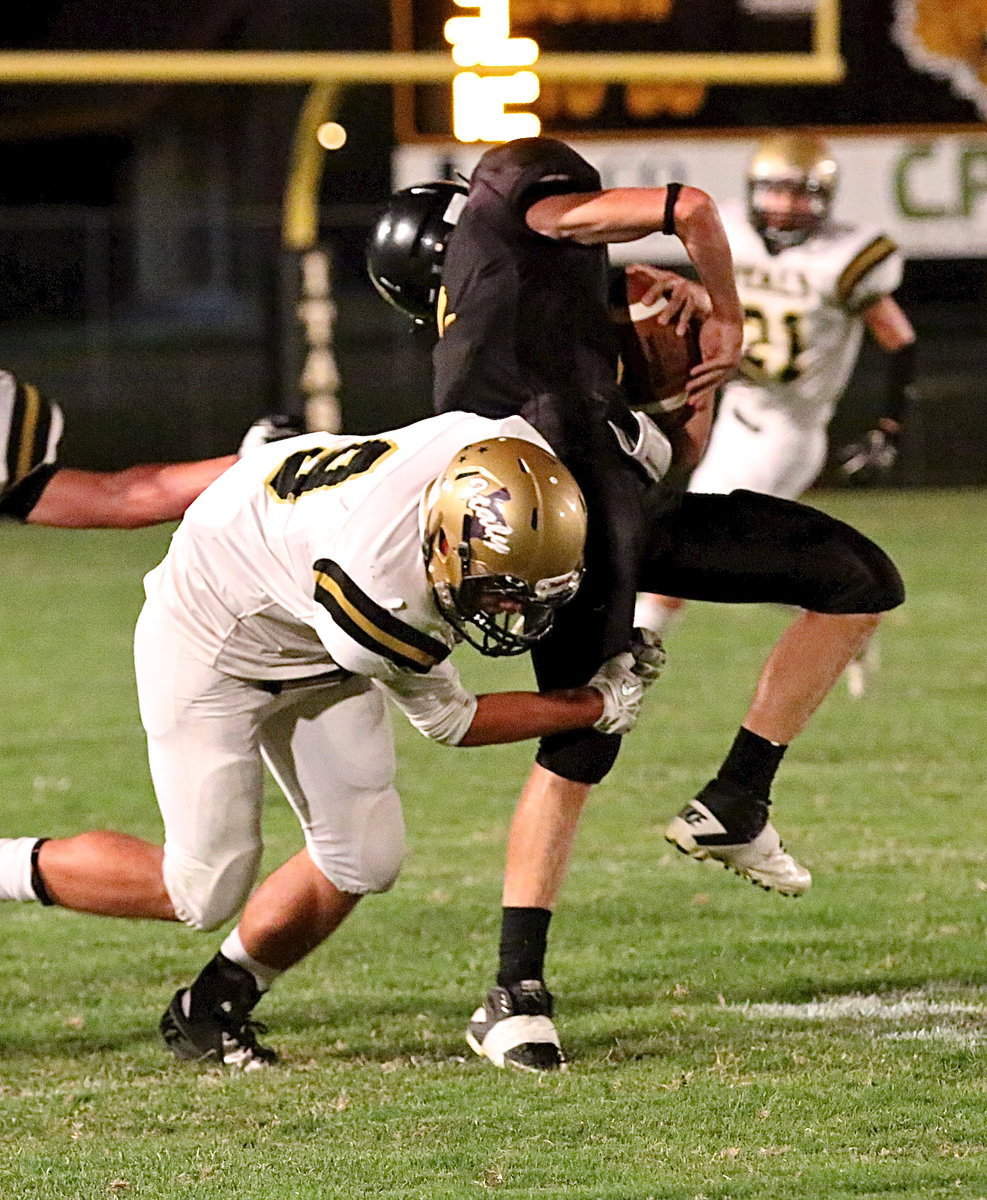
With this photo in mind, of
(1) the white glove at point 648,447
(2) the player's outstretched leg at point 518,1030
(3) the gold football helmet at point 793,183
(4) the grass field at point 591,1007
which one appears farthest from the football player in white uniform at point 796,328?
(2) the player's outstretched leg at point 518,1030

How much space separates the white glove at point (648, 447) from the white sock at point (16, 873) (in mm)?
1242

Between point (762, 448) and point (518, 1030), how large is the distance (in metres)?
4.19

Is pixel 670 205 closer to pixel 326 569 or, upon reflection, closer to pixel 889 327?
pixel 326 569

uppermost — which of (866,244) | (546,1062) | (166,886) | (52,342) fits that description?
(866,244)

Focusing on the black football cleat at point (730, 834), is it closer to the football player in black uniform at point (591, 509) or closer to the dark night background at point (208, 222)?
the football player in black uniform at point (591, 509)

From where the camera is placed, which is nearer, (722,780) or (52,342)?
(722,780)

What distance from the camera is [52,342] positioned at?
66.5 ft

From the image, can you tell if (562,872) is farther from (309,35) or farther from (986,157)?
(309,35)

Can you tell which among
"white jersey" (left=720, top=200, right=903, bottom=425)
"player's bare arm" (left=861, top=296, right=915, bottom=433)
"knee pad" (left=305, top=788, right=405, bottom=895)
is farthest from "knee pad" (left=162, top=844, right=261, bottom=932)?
"player's bare arm" (left=861, top=296, right=915, bottom=433)

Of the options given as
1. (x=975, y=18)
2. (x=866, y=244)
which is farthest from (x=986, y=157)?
(x=866, y=244)

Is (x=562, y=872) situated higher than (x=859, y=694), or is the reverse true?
(x=562, y=872)

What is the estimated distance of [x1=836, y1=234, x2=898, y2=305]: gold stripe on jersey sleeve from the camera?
7496mm

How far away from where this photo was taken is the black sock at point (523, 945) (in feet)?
13.1

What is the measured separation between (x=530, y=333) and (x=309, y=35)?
73.3ft
